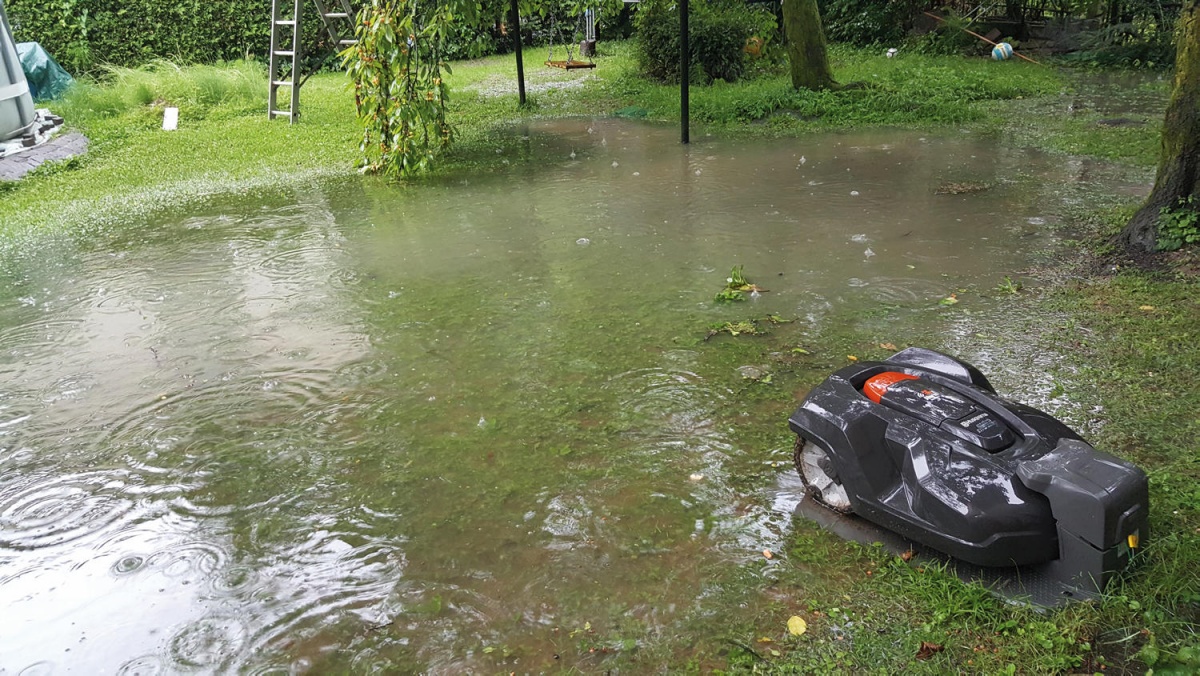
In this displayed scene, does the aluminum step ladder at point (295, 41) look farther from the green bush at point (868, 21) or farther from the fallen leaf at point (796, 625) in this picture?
the fallen leaf at point (796, 625)

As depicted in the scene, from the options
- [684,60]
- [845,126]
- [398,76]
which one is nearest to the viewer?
[398,76]

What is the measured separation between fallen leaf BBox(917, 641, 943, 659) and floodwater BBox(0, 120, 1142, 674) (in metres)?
0.49

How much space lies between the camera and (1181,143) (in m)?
4.78

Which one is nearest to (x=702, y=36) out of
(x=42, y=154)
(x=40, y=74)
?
(x=42, y=154)

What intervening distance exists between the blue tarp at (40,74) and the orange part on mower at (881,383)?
14.2 metres

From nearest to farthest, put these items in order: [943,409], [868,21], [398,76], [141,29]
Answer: [943,409] < [398,76] < [141,29] < [868,21]

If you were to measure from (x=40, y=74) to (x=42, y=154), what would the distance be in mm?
4551

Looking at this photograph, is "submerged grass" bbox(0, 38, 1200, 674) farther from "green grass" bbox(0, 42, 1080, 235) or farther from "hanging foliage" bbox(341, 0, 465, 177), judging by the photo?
"hanging foliage" bbox(341, 0, 465, 177)

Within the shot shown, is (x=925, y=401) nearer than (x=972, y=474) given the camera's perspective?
No

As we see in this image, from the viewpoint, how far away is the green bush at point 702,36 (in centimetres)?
1316

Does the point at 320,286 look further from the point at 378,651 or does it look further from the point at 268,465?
the point at 378,651

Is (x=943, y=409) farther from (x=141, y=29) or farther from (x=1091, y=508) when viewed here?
(x=141, y=29)

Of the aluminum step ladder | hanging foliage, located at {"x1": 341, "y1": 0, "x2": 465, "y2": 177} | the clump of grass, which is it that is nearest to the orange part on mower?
hanging foliage, located at {"x1": 341, "y1": 0, "x2": 465, "y2": 177}

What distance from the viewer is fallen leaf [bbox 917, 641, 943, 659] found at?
222cm
